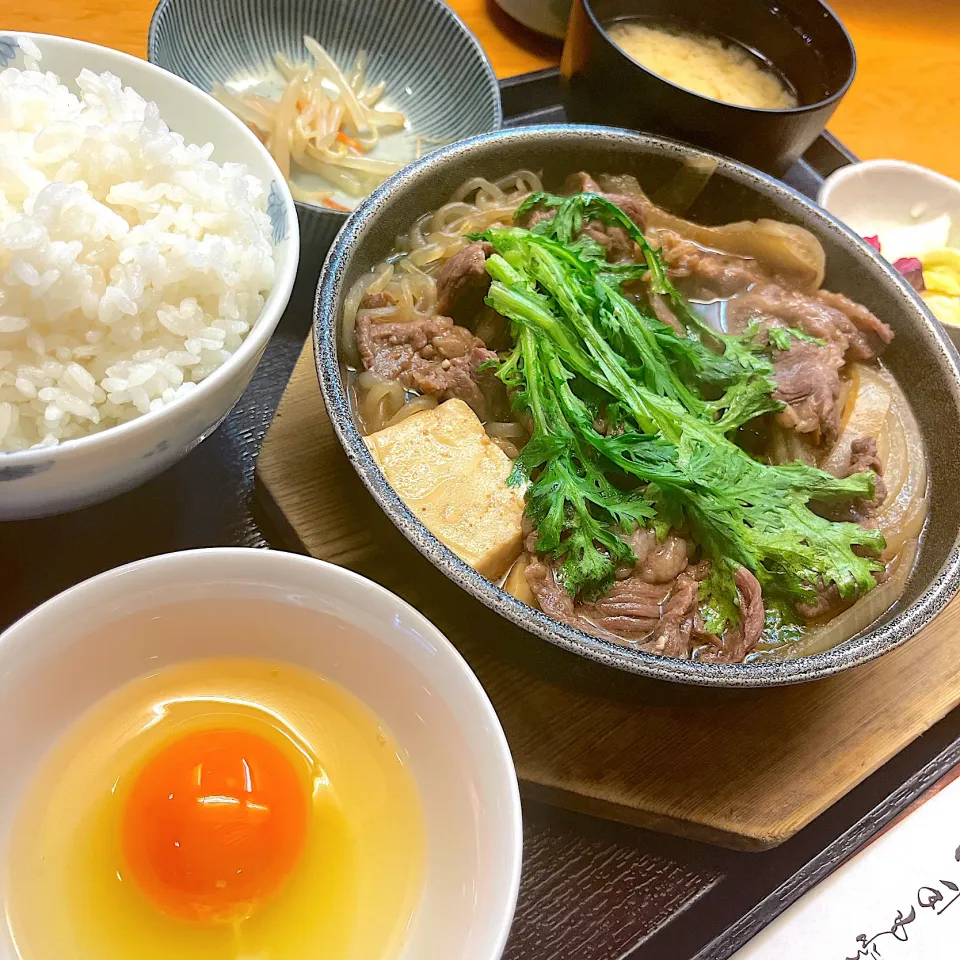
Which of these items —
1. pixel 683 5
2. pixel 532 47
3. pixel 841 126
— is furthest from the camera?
pixel 841 126

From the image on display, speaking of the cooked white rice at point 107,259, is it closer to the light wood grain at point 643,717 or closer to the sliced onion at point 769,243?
the light wood grain at point 643,717

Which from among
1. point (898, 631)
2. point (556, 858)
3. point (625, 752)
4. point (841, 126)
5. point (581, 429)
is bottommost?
point (556, 858)

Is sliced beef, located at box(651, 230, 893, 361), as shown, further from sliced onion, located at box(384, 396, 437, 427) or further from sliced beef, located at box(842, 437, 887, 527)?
sliced onion, located at box(384, 396, 437, 427)

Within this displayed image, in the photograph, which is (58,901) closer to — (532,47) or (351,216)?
(351,216)

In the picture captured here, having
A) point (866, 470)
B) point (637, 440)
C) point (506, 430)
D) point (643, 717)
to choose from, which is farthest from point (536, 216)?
point (643, 717)

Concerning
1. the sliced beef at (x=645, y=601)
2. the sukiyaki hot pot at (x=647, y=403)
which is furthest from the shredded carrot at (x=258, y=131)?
the sliced beef at (x=645, y=601)

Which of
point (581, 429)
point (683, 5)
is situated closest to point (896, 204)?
point (683, 5)
